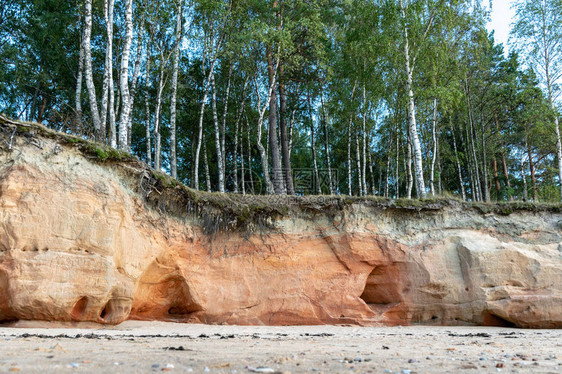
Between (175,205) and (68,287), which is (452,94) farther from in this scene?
(68,287)

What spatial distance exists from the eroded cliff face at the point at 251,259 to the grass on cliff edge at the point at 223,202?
10cm

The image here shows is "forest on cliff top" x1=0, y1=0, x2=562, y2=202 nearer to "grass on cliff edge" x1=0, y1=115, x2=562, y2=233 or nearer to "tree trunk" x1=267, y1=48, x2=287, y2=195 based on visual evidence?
"tree trunk" x1=267, y1=48, x2=287, y2=195

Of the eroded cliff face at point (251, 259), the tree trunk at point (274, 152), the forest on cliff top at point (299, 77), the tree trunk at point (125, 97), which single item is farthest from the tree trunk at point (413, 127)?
the tree trunk at point (125, 97)

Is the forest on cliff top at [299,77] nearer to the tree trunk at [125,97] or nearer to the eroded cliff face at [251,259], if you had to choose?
the tree trunk at [125,97]

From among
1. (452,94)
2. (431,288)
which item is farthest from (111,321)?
(452,94)

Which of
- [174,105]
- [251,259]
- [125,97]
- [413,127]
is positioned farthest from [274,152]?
[125,97]

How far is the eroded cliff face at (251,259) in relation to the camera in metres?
8.43

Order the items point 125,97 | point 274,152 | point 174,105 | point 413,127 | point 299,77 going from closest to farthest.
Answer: point 125,97 → point 174,105 → point 413,127 → point 274,152 → point 299,77

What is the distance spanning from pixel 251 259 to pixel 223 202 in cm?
175

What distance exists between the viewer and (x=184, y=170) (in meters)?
28.5

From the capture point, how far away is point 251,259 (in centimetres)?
1148

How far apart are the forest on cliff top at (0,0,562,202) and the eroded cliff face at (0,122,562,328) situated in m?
2.59

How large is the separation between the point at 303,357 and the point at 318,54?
14497 mm

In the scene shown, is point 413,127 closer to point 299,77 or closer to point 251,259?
point 299,77
